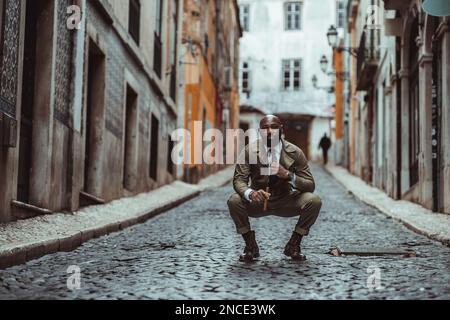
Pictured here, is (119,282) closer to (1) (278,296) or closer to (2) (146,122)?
(1) (278,296)

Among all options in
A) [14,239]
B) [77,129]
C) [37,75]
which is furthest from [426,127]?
[14,239]

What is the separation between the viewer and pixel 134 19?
49.7ft

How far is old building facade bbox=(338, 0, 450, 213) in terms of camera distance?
11656mm

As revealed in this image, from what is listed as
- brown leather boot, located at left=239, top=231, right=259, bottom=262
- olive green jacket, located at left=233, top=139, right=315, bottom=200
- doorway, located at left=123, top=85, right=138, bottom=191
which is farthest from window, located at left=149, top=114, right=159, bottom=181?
olive green jacket, located at left=233, top=139, right=315, bottom=200

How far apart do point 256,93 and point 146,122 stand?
2984cm

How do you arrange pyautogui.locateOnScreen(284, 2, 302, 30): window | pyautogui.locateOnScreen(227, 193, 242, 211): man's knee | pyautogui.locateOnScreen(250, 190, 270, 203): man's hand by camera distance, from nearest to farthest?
pyautogui.locateOnScreen(250, 190, 270, 203): man's hand, pyautogui.locateOnScreen(227, 193, 242, 211): man's knee, pyautogui.locateOnScreen(284, 2, 302, 30): window

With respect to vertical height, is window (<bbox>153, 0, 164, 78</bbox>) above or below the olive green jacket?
above

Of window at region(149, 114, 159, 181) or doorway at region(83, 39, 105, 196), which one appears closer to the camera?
doorway at region(83, 39, 105, 196)

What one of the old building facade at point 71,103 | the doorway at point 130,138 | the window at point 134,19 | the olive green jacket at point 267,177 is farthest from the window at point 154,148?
the olive green jacket at point 267,177

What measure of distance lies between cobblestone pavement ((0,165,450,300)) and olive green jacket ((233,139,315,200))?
24.8 inches

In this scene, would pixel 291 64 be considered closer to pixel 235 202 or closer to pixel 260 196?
pixel 235 202

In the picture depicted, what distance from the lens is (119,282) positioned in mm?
5066

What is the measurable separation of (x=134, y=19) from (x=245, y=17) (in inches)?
1299

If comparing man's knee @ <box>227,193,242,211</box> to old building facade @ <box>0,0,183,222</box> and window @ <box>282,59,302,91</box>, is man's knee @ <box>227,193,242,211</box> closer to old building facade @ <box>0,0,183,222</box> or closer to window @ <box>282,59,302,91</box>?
old building facade @ <box>0,0,183,222</box>
